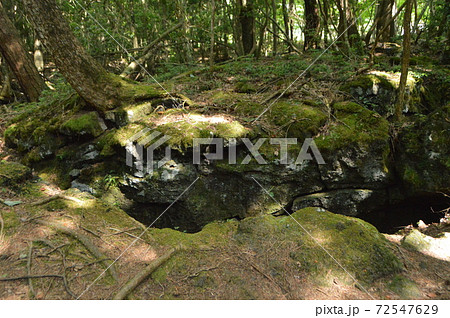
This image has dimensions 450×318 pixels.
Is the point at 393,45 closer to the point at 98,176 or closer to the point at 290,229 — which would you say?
the point at 290,229

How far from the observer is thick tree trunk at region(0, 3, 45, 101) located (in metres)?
6.94

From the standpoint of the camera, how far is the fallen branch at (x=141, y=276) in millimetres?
2145

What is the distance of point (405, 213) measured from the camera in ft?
16.6

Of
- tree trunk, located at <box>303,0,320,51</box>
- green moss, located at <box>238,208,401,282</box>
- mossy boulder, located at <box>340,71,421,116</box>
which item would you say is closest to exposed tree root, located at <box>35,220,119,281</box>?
green moss, located at <box>238,208,401,282</box>

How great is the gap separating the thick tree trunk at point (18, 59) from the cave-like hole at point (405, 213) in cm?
951

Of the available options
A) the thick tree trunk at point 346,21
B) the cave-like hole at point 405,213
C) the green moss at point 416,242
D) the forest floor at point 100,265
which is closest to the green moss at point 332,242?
the forest floor at point 100,265

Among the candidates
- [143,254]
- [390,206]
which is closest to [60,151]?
[143,254]

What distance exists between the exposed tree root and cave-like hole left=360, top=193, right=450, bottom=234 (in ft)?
14.8

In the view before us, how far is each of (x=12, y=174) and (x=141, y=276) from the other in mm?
2861

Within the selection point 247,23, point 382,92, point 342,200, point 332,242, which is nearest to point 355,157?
point 342,200

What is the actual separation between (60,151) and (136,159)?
1872mm

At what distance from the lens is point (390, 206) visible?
502 centimetres

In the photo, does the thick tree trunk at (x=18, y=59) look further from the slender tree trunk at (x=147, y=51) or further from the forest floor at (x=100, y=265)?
the forest floor at (x=100, y=265)

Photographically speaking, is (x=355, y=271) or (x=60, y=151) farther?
(x=60, y=151)
